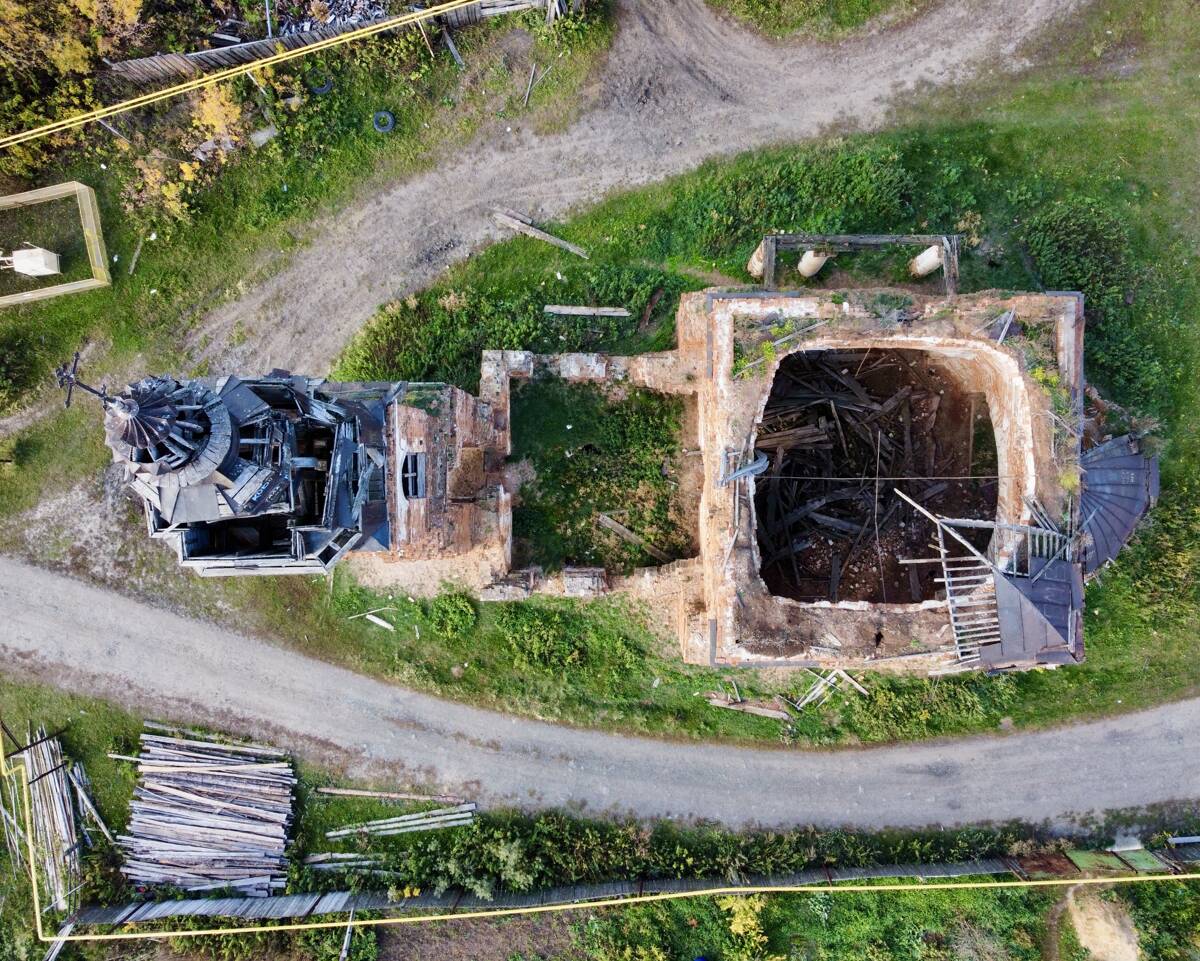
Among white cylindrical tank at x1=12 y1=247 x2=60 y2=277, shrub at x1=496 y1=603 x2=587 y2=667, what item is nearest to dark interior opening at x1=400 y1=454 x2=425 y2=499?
shrub at x1=496 y1=603 x2=587 y2=667

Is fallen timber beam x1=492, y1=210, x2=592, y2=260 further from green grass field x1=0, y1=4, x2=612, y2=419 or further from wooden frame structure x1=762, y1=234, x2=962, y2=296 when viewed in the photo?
wooden frame structure x1=762, y1=234, x2=962, y2=296

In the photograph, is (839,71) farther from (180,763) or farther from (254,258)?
(180,763)

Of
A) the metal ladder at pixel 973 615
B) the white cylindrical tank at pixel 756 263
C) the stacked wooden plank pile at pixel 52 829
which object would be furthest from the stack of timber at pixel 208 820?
the white cylindrical tank at pixel 756 263

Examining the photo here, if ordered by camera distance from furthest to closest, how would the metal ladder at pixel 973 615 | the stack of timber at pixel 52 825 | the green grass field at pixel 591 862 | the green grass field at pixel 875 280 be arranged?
the stack of timber at pixel 52 825, the green grass field at pixel 875 280, the green grass field at pixel 591 862, the metal ladder at pixel 973 615

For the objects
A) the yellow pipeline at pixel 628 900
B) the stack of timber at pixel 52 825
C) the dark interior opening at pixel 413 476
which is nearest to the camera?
the dark interior opening at pixel 413 476

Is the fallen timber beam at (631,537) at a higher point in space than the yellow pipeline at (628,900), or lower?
higher

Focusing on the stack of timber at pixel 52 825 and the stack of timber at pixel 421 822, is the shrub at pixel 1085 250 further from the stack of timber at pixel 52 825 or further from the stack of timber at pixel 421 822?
the stack of timber at pixel 52 825

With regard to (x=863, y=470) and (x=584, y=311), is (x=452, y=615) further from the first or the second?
(x=863, y=470)
